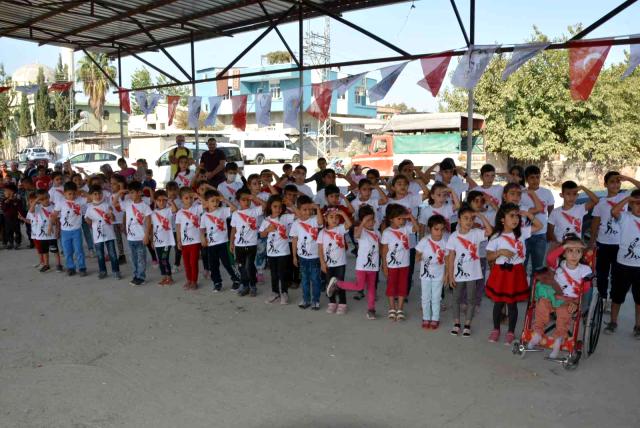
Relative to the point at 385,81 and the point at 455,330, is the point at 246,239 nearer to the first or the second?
the point at 455,330

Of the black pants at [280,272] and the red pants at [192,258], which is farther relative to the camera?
the red pants at [192,258]

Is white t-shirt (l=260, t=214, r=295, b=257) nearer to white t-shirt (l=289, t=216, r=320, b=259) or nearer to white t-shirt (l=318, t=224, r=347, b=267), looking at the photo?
white t-shirt (l=289, t=216, r=320, b=259)

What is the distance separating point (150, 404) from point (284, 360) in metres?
1.16

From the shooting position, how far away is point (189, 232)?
6.54 meters

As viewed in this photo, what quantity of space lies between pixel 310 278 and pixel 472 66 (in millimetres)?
3325

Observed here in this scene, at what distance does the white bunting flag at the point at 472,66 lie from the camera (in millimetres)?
6484

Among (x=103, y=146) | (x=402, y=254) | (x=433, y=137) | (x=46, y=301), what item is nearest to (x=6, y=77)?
(x=103, y=146)

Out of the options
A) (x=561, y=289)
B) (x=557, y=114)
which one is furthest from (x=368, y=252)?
(x=557, y=114)

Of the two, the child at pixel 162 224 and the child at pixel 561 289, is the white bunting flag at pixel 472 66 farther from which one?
the child at pixel 162 224

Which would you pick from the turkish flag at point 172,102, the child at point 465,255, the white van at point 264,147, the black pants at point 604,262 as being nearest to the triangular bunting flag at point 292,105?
the turkish flag at point 172,102

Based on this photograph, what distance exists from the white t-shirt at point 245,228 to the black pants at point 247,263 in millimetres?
68

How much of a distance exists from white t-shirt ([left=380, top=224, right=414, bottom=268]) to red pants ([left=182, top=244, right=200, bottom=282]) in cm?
252

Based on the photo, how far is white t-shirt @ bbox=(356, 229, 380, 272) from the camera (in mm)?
5488

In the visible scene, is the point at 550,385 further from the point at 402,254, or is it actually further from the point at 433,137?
the point at 433,137
